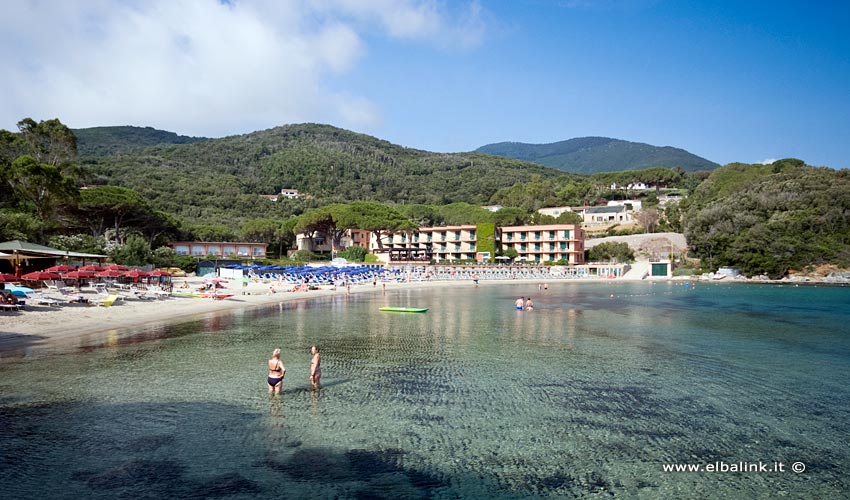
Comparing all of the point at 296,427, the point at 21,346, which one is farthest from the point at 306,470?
the point at 21,346

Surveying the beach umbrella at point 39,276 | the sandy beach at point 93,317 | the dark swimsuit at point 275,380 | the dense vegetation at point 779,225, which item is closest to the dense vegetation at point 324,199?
the dense vegetation at point 779,225

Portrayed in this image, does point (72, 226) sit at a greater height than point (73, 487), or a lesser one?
greater

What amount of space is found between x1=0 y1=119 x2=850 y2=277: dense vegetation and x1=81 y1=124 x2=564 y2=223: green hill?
0.53 metres

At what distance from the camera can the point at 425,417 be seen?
1098 centimetres

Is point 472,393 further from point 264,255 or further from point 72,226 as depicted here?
point 264,255

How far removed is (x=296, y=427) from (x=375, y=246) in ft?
250

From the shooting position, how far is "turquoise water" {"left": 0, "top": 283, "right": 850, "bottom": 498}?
7.95 metres

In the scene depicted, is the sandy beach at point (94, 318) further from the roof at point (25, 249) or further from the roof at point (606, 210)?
the roof at point (606, 210)

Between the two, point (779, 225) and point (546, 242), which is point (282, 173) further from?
point (779, 225)

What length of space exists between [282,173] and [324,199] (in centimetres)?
3262

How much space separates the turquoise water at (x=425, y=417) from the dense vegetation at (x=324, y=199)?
30369 mm

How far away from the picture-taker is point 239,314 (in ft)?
96.9

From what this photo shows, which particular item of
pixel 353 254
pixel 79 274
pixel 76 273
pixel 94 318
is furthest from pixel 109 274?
pixel 353 254

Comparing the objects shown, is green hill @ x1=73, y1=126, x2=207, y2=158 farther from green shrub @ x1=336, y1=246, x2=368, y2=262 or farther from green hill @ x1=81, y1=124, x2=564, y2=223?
green shrub @ x1=336, y1=246, x2=368, y2=262
